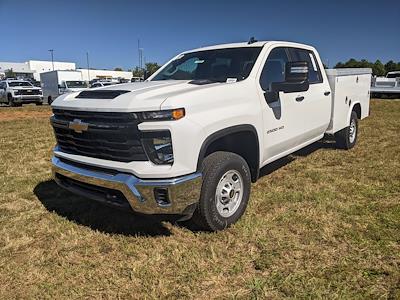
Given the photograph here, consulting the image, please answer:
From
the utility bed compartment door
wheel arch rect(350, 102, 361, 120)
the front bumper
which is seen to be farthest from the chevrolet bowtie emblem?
the front bumper

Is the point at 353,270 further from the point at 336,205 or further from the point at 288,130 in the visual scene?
the point at 288,130

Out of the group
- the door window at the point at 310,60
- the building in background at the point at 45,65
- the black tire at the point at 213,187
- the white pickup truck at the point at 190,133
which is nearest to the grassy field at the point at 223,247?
the black tire at the point at 213,187

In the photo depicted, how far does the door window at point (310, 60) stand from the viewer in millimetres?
5184

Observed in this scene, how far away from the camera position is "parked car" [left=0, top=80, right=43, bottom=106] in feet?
75.7

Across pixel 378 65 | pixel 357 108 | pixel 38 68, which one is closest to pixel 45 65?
pixel 38 68

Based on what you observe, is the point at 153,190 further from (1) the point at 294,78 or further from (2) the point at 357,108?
(2) the point at 357,108

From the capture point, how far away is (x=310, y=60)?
18.4 feet

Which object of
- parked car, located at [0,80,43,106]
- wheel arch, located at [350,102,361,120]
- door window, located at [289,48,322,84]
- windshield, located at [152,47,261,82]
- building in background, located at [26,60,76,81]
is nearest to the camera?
windshield, located at [152,47,261,82]

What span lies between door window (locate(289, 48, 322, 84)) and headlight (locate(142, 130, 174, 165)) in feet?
9.20

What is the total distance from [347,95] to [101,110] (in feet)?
16.0

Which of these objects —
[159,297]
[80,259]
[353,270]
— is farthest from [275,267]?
[80,259]

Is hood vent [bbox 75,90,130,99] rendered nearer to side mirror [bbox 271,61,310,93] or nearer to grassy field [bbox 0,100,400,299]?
grassy field [bbox 0,100,400,299]

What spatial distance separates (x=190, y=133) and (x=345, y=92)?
431cm

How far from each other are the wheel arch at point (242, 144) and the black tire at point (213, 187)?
0.14 meters
